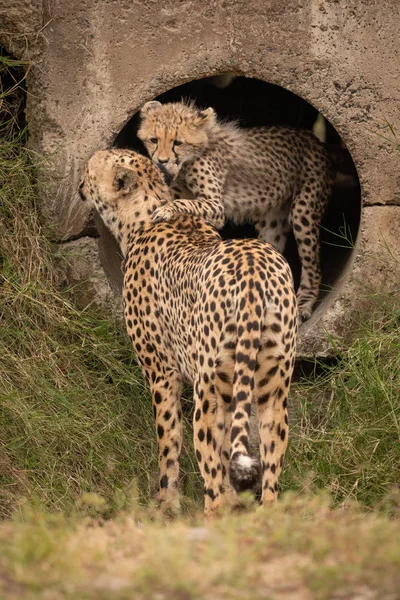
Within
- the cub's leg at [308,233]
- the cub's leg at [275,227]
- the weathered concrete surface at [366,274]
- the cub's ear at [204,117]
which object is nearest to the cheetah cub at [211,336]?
the cub's ear at [204,117]

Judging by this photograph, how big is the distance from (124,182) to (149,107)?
0.80 metres

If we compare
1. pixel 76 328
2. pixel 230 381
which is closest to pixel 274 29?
pixel 76 328

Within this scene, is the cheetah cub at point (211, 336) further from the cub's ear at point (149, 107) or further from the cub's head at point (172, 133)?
the cub's ear at point (149, 107)

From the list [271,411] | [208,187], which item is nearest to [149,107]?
[208,187]

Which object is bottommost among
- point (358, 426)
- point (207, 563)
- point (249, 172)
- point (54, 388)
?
point (54, 388)

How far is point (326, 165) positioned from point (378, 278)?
1.32 meters

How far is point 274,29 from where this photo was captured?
20.3ft

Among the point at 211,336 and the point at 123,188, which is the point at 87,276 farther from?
the point at 211,336

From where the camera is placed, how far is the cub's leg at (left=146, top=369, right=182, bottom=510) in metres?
5.41

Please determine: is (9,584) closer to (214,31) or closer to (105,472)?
(105,472)

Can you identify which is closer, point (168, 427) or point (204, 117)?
point (168, 427)

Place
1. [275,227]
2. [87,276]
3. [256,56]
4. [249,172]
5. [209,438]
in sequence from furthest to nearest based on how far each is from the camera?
[275,227]
[249,172]
[87,276]
[256,56]
[209,438]

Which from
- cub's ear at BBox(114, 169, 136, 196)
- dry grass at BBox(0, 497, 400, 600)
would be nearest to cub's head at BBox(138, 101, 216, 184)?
cub's ear at BBox(114, 169, 136, 196)

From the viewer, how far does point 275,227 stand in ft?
24.7
